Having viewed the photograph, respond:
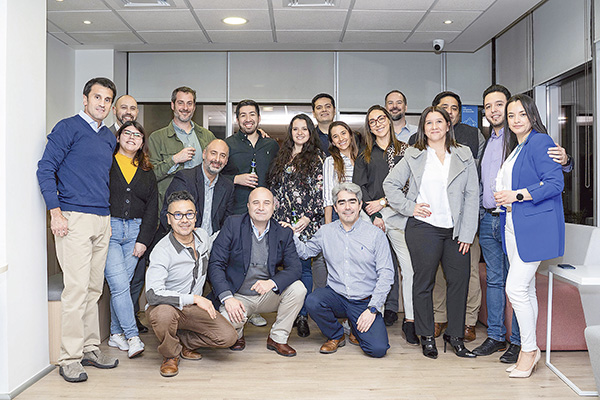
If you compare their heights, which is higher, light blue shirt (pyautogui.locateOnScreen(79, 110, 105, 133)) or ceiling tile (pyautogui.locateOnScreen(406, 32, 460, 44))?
ceiling tile (pyautogui.locateOnScreen(406, 32, 460, 44))

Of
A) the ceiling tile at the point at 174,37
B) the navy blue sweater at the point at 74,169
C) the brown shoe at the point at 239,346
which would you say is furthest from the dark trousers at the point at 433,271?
the ceiling tile at the point at 174,37

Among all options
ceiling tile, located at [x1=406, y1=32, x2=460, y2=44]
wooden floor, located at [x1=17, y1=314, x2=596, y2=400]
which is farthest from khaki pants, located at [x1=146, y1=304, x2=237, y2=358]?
ceiling tile, located at [x1=406, y1=32, x2=460, y2=44]

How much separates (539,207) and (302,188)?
1.67 meters

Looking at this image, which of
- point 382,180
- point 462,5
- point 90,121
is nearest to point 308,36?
point 462,5

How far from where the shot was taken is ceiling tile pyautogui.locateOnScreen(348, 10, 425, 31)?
4.82 m

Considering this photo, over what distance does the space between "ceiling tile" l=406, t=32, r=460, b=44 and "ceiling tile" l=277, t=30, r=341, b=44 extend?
→ 0.81 meters

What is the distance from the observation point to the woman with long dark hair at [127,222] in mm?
3416

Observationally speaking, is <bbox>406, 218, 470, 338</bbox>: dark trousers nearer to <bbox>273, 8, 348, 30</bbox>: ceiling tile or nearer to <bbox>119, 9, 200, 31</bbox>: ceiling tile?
<bbox>273, 8, 348, 30</bbox>: ceiling tile

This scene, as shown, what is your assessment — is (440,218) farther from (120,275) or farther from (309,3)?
(309,3)

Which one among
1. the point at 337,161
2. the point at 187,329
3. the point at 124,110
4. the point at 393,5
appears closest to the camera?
the point at 187,329

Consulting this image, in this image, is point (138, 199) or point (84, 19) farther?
point (84, 19)

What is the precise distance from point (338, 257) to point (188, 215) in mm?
1040

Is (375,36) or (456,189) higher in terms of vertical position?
(375,36)

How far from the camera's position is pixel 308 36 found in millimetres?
5605
